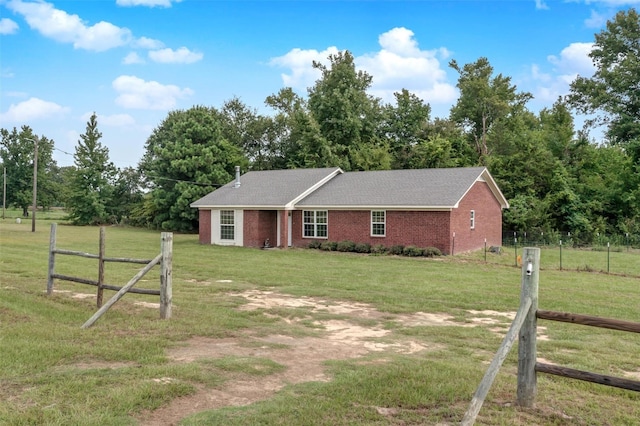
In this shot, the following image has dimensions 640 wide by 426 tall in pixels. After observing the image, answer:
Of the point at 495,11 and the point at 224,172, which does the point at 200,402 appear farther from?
the point at 224,172

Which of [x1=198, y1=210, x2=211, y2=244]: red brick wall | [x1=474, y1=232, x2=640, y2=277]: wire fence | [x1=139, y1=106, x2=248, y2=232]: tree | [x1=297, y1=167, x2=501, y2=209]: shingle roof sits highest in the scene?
[x1=139, y1=106, x2=248, y2=232]: tree

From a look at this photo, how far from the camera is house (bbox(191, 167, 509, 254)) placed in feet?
79.3

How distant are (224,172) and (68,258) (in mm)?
27356

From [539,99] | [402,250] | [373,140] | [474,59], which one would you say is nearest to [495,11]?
[402,250]

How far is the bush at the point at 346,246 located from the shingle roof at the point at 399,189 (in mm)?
1936

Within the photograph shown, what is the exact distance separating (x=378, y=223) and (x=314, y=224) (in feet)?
12.9

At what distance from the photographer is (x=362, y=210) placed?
25828mm

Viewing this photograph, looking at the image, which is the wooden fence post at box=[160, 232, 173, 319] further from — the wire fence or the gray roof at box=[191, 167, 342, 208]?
the gray roof at box=[191, 167, 342, 208]

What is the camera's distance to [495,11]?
780 inches

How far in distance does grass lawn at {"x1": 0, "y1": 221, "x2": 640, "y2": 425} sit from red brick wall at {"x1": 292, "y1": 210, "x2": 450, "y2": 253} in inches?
380

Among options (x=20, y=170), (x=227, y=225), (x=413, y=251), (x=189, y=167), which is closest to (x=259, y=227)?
(x=227, y=225)

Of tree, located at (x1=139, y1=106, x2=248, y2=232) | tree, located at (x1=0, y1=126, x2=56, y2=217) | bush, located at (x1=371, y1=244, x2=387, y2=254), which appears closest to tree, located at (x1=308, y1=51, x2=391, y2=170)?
tree, located at (x1=139, y1=106, x2=248, y2=232)

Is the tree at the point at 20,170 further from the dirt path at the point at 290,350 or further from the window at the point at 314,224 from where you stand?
the dirt path at the point at 290,350

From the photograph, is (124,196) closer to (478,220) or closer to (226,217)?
(226,217)
